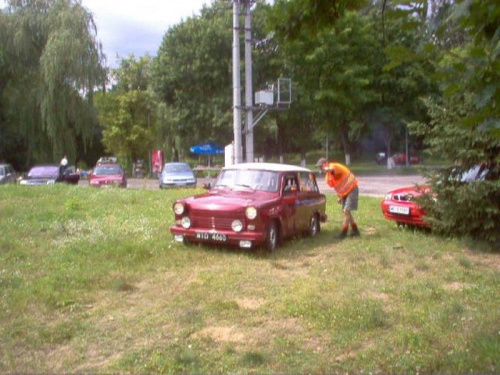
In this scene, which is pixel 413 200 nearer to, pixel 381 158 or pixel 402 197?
pixel 402 197

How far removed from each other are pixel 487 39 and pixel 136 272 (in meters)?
5.64

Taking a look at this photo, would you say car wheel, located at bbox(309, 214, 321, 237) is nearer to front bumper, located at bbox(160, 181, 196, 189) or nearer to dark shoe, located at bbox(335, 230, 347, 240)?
dark shoe, located at bbox(335, 230, 347, 240)

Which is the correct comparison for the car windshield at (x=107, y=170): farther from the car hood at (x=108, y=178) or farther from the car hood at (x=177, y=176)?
the car hood at (x=177, y=176)

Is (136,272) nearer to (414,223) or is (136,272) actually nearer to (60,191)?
(414,223)

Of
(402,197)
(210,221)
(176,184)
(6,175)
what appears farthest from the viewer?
(6,175)

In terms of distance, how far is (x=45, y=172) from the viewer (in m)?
25.2

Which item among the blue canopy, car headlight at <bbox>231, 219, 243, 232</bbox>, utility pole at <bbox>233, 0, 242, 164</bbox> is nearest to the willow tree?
the blue canopy

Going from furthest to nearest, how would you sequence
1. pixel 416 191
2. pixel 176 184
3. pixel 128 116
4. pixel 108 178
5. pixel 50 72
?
pixel 128 116 → pixel 50 72 → pixel 176 184 → pixel 108 178 → pixel 416 191

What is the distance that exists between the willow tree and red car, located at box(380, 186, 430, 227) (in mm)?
24239

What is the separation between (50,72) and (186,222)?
24.9 m

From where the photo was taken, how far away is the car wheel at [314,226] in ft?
35.3

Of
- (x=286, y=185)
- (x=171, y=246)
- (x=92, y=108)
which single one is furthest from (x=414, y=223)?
(x=92, y=108)

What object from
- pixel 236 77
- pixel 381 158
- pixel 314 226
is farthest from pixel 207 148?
pixel 314 226

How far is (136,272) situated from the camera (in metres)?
7.80
